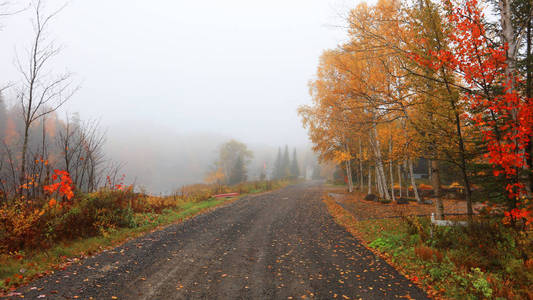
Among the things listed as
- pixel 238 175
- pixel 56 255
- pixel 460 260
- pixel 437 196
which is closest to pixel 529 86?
pixel 437 196

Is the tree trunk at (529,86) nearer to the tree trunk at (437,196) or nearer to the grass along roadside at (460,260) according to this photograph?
the grass along roadside at (460,260)

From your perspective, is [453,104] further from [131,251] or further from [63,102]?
[63,102]

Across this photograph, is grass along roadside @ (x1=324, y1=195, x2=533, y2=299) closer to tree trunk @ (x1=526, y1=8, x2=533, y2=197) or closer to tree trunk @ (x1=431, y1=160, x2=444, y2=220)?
tree trunk @ (x1=431, y1=160, x2=444, y2=220)

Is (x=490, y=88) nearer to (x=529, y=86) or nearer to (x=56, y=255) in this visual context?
(x=529, y=86)

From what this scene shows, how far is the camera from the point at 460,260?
4941mm

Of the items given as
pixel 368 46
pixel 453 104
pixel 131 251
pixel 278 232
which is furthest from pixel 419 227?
pixel 131 251

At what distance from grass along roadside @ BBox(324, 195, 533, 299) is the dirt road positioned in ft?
1.55

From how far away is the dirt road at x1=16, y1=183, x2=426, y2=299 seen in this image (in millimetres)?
4062

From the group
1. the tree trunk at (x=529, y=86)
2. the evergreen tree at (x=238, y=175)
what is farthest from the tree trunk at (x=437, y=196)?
the evergreen tree at (x=238, y=175)

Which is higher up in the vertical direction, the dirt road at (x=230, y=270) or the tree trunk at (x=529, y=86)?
the tree trunk at (x=529, y=86)

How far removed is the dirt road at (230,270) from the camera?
406 cm

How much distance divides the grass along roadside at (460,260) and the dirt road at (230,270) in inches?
18.6

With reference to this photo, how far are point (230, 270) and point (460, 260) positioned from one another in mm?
5127

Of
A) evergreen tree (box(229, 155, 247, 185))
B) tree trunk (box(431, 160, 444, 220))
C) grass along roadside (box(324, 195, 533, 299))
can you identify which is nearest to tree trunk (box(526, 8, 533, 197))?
grass along roadside (box(324, 195, 533, 299))
